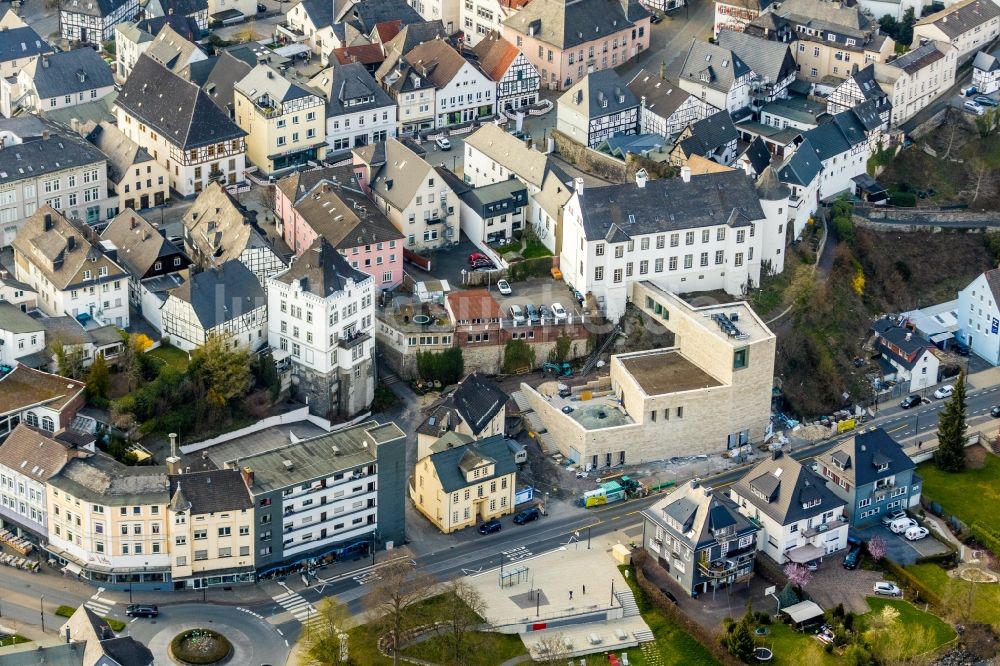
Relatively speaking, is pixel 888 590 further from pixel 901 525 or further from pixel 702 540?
pixel 702 540

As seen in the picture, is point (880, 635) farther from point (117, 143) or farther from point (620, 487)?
point (117, 143)

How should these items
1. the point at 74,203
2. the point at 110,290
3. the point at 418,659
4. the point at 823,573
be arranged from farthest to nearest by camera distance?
the point at 74,203
the point at 110,290
the point at 823,573
the point at 418,659

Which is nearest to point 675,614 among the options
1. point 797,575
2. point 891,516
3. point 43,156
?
point 797,575

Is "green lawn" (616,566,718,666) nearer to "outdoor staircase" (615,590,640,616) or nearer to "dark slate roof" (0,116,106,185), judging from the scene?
"outdoor staircase" (615,590,640,616)

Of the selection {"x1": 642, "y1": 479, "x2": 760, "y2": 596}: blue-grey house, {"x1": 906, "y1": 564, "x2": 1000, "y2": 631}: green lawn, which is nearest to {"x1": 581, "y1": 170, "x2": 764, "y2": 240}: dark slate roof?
{"x1": 642, "y1": 479, "x2": 760, "y2": 596}: blue-grey house

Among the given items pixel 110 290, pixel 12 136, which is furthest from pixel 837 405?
pixel 12 136

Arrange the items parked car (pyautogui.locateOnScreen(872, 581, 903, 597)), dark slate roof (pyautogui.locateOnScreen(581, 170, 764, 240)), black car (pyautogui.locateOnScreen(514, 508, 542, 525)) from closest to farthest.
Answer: parked car (pyautogui.locateOnScreen(872, 581, 903, 597))
black car (pyautogui.locateOnScreen(514, 508, 542, 525))
dark slate roof (pyautogui.locateOnScreen(581, 170, 764, 240))

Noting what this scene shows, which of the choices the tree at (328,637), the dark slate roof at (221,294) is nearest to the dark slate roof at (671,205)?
the dark slate roof at (221,294)

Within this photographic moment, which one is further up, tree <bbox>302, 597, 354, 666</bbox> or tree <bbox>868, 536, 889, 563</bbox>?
tree <bbox>302, 597, 354, 666</bbox>
